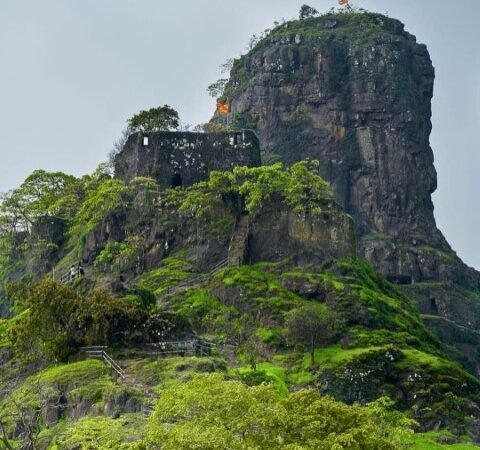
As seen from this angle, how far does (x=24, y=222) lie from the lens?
102438mm

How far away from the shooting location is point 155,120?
313ft

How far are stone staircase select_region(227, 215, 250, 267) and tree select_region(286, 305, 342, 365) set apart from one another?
32.7 feet

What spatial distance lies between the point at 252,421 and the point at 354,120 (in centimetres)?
10585

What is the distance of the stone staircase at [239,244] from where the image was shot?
81438mm

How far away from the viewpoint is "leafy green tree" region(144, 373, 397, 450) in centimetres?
3569

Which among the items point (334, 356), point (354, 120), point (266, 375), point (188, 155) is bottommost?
point (266, 375)

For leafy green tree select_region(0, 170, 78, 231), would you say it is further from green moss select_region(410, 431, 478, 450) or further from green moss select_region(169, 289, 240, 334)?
green moss select_region(410, 431, 478, 450)

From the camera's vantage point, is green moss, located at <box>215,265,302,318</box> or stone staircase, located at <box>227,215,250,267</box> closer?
green moss, located at <box>215,265,302,318</box>

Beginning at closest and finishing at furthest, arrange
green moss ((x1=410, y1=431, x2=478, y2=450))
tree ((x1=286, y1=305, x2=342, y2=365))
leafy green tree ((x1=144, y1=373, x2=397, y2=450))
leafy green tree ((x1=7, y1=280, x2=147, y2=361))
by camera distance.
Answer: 1. leafy green tree ((x1=144, y1=373, x2=397, y2=450))
2. leafy green tree ((x1=7, y1=280, x2=147, y2=361))
3. green moss ((x1=410, y1=431, x2=478, y2=450))
4. tree ((x1=286, y1=305, x2=342, y2=365))

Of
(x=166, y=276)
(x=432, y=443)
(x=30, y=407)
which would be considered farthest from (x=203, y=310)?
(x=30, y=407)

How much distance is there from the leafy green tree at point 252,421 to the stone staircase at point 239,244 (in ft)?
141

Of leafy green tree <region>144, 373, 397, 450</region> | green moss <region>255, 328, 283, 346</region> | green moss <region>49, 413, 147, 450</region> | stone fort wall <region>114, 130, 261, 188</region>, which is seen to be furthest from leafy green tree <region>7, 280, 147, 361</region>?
stone fort wall <region>114, 130, 261, 188</region>

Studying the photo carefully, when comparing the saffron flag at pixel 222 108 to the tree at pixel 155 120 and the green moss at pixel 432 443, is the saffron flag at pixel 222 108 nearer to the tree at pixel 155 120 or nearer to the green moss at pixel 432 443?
the tree at pixel 155 120

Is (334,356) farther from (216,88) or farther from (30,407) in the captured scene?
(216,88)
